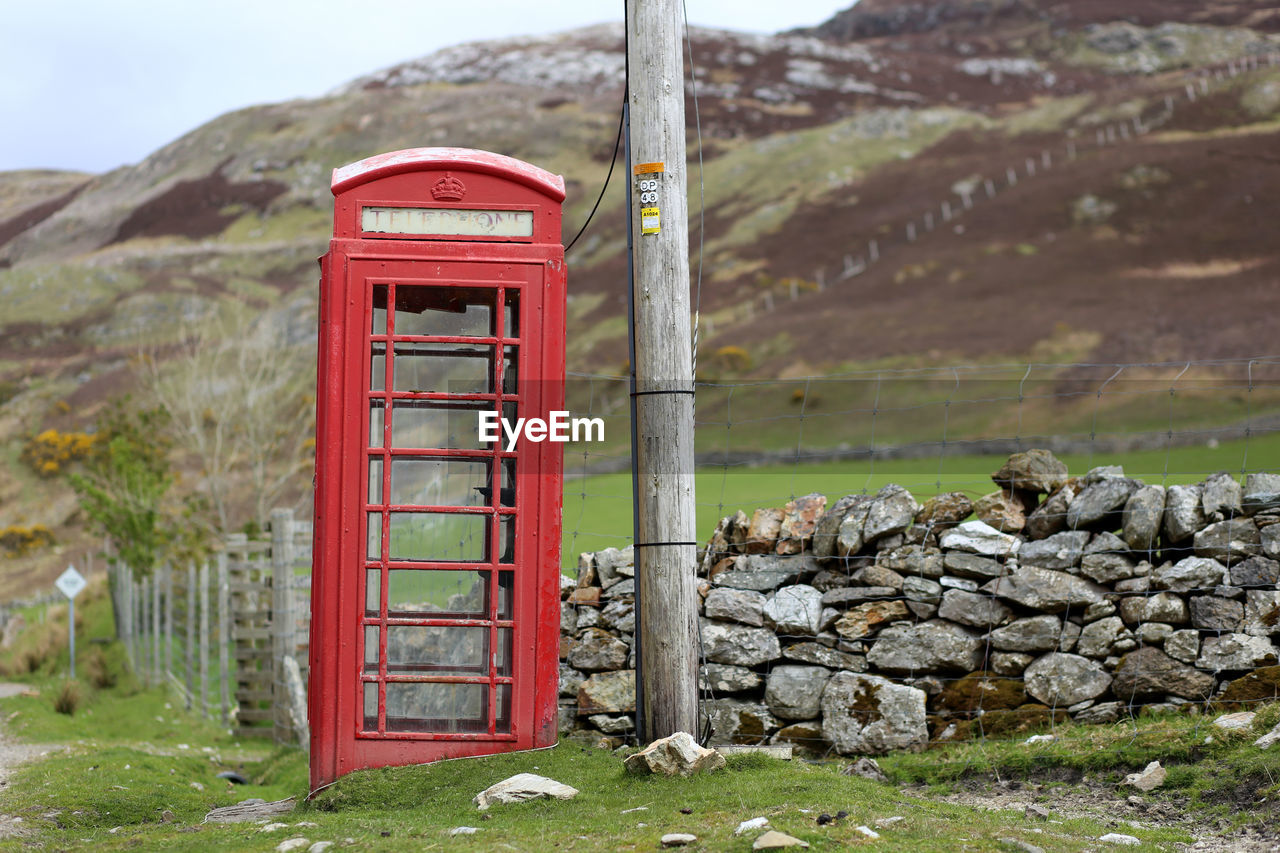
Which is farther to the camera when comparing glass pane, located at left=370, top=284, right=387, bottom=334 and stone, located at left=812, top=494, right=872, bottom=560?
stone, located at left=812, top=494, right=872, bottom=560

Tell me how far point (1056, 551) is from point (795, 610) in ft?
4.70

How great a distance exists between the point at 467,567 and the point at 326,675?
0.78 meters

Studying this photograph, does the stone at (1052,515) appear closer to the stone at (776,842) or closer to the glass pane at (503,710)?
the glass pane at (503,710)

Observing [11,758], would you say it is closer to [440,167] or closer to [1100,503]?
[440,167]

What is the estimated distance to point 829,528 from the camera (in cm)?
624

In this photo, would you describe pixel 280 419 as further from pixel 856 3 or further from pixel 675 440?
pixel 856 3

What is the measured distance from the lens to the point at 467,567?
16.1ft

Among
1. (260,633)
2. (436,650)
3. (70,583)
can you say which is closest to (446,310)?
(436,650)

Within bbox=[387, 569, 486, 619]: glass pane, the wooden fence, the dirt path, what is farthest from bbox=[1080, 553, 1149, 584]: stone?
the wooden fence

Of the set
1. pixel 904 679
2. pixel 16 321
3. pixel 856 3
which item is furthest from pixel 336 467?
pixel 856 3

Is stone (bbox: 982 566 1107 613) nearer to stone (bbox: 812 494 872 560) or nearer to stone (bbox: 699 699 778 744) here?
stone (bbox: 812 494 872 560)

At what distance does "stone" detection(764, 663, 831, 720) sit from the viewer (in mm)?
5965

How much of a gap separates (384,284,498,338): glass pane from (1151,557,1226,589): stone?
3635mm

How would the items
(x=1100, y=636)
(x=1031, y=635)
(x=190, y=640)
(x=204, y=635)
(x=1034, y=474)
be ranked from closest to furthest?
(x=1100, y=636) → (x=1031, y=635) → (x=1034, y=474) → (x=204, y=635) → (x=190, y=640)
